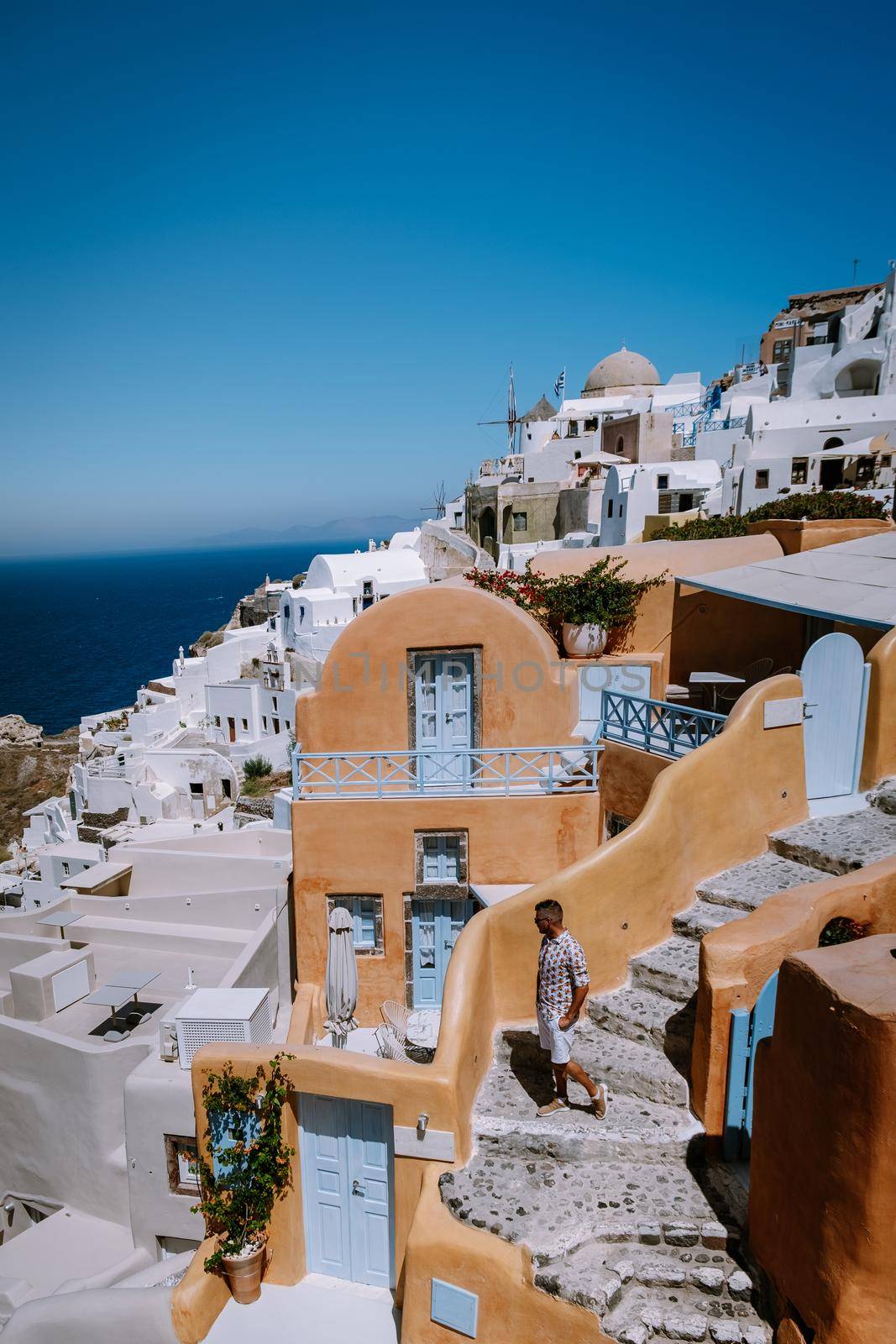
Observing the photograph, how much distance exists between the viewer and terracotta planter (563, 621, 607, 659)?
1277 centimetres

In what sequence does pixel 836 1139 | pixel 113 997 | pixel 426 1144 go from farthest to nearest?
1. pixel 113 997
2. pixel 426 1144
3. pixel 836 1139

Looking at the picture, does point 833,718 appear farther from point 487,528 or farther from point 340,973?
point 487,528

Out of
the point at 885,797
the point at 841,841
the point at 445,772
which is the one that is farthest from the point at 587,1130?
the point at 445,772

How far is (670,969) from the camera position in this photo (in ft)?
24.4

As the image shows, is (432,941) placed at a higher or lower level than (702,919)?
lower

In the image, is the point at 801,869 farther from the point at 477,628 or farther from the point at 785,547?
the point at 785,547

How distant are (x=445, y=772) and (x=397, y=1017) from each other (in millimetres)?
3593

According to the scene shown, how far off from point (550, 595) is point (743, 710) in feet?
17.0

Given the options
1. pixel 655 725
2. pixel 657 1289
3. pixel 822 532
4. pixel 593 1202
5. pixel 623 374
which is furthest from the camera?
pixel 623 374

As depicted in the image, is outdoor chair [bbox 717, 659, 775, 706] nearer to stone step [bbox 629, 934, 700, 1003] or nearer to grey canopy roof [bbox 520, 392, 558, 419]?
stone step [bbox 629, 934, 700, 1003]

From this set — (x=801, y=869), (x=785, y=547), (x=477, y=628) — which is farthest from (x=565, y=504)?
(x=801, y=869)

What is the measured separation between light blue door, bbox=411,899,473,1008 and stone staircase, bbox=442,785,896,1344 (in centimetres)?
383

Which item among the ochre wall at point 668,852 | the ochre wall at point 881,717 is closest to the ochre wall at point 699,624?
the ochre wall at point 881,717

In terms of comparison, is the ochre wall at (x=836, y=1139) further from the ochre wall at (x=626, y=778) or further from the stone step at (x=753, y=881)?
the ochre wall at (x=626, y=778)
